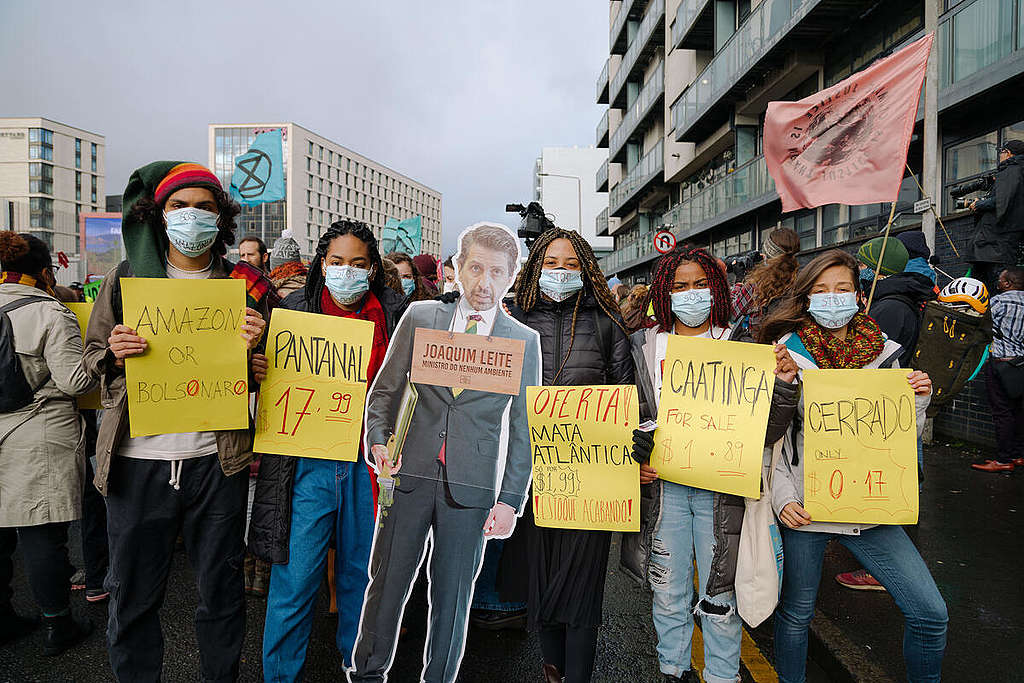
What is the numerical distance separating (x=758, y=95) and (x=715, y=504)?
1829 centimetres

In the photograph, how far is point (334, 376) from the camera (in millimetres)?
2602

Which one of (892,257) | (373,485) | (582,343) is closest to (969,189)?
(892,257)

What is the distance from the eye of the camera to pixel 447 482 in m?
2.54

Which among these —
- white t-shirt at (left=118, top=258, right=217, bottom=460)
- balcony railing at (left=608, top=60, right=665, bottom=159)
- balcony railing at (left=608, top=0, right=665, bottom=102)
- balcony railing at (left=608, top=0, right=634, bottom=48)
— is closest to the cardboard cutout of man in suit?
white t-shirt at (left=118, top=258, right=217, bottom=460)

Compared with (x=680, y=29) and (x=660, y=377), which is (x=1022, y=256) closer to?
(x=660, y=377)

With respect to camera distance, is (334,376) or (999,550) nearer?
(334,376)

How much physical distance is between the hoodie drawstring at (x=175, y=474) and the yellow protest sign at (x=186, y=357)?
16 centimetres

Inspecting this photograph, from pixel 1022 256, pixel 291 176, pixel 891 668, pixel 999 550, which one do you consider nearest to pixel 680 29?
pixel 1022 256

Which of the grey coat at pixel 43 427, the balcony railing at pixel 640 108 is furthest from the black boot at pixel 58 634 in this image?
the balcony railing at pixel 640 108

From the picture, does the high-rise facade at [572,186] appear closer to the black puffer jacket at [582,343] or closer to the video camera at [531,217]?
the video camera at [531,217]

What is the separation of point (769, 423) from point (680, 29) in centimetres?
2646

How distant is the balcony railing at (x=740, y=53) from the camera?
590 inches

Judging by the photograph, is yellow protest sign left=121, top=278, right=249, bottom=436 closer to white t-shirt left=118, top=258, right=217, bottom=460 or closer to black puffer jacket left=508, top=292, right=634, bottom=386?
white t-shirt left=118, top=258, right=217, bottom=460

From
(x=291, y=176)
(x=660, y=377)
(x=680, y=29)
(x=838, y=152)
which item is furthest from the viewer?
(x=291, y=176)
